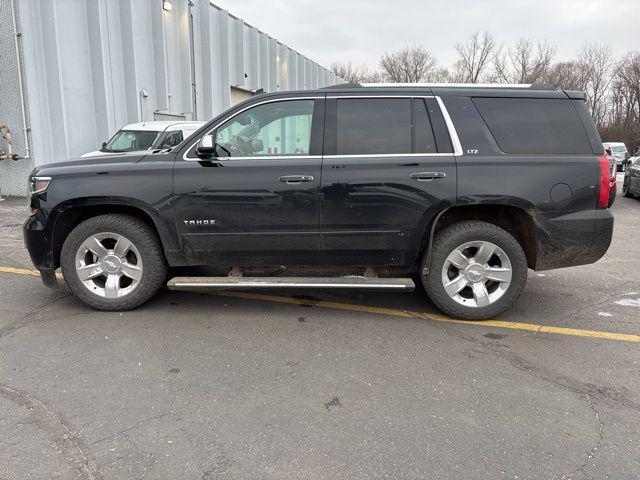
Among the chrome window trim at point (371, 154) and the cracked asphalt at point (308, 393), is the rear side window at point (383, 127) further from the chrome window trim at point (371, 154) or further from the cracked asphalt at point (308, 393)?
the cracked asphalt at point (308, 393)

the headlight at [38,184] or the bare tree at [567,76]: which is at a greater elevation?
the bare tree at [567,76]

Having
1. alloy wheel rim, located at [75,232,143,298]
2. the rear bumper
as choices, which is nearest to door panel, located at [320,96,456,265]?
the rear bumper

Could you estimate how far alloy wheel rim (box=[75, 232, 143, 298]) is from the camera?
173 inches

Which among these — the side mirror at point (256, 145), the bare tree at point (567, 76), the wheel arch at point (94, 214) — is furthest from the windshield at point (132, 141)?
the bare tree at point (567, 76)

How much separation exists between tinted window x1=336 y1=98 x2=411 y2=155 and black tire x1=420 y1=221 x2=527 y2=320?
853 millimetres

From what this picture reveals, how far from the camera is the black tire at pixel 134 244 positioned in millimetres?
4355

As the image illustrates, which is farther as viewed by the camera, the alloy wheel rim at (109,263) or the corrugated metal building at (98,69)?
the corrugated metal building at (98,69)

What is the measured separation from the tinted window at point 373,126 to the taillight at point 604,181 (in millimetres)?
1614

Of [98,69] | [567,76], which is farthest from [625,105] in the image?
[98,69]

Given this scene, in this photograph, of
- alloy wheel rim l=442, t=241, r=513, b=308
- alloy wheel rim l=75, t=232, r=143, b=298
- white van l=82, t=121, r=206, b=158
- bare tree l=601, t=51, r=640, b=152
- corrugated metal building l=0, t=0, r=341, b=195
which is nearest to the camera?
alloy wheel rim l=442, t=241, r=513, b=308

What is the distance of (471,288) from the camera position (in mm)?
4395

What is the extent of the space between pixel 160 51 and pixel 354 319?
50.6 feet

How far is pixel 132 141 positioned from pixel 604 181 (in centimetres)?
1065

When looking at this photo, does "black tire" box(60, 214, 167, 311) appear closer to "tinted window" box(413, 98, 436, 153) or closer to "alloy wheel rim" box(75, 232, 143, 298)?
"alloy wheel rim" box(75, 232, 143, 298)
